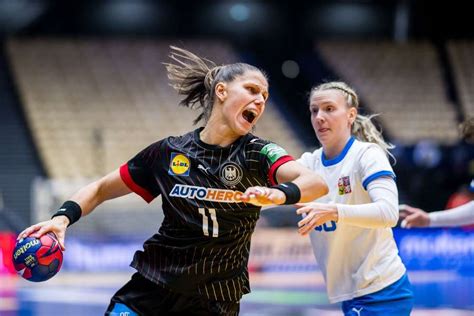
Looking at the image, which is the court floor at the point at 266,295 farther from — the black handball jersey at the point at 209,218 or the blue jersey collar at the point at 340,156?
the black handball jersey at the point at 209,218

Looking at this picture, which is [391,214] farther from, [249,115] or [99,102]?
[99,102]

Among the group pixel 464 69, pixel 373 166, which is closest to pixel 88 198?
pixel 373 166

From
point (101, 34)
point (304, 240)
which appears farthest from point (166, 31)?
point (304, 240)

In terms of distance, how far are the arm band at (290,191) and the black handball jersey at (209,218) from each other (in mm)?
249

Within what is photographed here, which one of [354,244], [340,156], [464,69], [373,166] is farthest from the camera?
[464,69]

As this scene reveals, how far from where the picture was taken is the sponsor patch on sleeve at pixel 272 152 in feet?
11.7

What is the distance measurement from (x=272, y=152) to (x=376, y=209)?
62 cm

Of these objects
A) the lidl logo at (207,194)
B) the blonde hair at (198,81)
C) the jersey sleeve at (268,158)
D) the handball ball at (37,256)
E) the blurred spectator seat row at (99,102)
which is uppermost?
the blurred spectator seat row at (99,102)

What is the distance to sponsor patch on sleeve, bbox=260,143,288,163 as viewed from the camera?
355cm

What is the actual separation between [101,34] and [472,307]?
15350 mm

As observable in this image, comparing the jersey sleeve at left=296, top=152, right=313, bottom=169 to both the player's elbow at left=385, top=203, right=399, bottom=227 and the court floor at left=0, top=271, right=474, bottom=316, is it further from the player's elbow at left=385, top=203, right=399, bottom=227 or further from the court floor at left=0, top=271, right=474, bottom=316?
the court floor at left=0, top=271, right=474, bottom=316

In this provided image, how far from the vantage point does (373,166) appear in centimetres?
406

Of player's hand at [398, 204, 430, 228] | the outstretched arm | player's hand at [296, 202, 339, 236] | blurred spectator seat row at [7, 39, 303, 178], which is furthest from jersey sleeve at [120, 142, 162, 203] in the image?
blurred spectator seat row at [7, 39, 303, 178]

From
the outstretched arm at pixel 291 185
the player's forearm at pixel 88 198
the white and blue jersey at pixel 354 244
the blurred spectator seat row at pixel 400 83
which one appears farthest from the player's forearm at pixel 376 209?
the blurred spectator seat row at pixel 400 83
